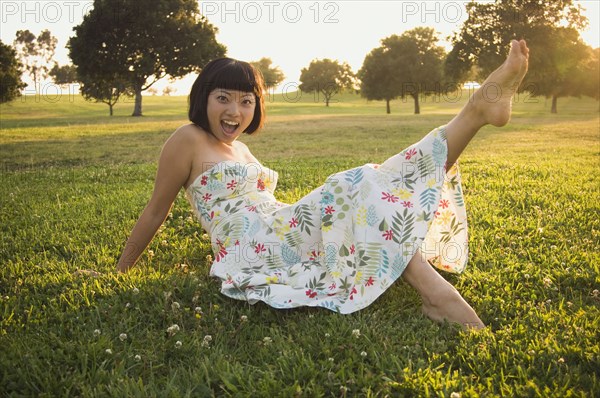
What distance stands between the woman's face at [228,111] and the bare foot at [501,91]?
1.75 meters

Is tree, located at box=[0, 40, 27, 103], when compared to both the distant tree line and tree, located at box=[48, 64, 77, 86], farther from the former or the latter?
tree, located at box=[48, 64, 77, 86]

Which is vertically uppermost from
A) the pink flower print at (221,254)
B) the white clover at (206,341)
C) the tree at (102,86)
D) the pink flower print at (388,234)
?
the tree at (102,86)

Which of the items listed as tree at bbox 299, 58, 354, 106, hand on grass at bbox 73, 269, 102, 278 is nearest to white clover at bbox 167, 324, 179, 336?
hand on grass at bbox 73, 269, 102, 278

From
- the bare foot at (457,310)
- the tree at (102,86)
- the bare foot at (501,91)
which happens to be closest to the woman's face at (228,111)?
the bare foot at (501,91)

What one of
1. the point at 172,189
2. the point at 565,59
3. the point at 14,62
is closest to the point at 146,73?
the point at 14,62

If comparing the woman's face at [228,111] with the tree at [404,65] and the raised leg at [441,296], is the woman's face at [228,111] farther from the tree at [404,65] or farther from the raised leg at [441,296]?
the tree at [404,65]

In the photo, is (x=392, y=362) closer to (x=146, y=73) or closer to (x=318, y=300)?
(x=318, y=300)

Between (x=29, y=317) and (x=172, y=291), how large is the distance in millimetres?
917

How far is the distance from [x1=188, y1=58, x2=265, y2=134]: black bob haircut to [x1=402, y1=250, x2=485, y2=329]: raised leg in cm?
193

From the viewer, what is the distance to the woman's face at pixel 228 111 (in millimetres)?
3840

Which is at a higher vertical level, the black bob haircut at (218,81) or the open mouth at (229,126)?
the black bob haircut at (218,81)

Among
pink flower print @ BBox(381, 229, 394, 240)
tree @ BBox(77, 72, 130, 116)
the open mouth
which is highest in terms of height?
tree @ BBox(77, 72, 130, 116)

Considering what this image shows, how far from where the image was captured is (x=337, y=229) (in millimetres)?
3285

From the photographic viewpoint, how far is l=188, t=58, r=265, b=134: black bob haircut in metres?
3.80
